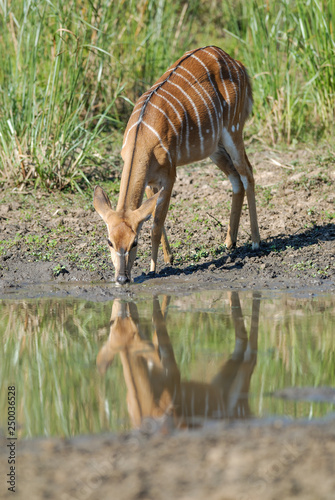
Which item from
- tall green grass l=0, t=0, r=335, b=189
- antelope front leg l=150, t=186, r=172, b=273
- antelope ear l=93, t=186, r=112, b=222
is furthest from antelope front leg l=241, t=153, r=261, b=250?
tall green grass l=0, t=0, r=335, b=189

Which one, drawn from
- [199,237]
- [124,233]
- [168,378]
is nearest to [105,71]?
[199,237]

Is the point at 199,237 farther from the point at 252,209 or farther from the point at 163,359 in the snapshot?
the point at 163,359

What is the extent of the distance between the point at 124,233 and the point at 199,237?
155 cm

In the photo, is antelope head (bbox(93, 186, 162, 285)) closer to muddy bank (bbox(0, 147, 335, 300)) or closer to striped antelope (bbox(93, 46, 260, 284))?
striped antelope (bbox(93, 46, 260, 284))

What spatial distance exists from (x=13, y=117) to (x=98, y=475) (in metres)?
5.81

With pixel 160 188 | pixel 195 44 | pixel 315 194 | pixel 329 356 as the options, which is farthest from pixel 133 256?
pixel 195 44

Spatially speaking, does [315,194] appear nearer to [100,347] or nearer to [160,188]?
[160,188]

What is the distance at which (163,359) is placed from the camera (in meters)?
3.95

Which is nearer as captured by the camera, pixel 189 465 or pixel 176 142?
pixel 189 465

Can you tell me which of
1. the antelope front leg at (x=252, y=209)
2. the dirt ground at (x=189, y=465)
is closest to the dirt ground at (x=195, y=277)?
the dirt ground at (x=189, y=465)

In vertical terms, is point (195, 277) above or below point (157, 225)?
below

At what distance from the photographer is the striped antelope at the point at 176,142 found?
219 inches

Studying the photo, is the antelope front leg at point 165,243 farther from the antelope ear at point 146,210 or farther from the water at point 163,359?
the water at point 163,359

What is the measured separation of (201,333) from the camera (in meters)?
4.43
